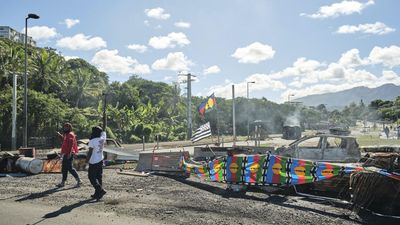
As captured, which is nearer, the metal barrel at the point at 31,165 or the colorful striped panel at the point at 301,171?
the colorful striped panel at the point at 301,171

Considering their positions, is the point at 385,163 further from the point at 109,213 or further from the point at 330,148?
the point at 109,213

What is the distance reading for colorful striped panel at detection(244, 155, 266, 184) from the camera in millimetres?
10316

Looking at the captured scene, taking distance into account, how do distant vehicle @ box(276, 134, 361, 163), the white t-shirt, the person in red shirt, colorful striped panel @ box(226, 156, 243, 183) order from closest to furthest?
the white t-shirt
colorful striped panel @ box(226, 156, 243, 183)
the person in red shirt
distant vehicle @ box(276, 134, 361, 163)

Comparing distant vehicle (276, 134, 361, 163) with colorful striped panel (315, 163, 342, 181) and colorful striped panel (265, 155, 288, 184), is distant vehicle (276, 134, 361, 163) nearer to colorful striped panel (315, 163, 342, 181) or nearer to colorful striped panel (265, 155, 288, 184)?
colorful striped panel (265, 155, 288, 184)

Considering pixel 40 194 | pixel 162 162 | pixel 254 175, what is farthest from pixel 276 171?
pixel 40 194

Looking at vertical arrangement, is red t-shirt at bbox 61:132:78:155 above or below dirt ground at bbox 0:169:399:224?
above

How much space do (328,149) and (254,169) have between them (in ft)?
13.2

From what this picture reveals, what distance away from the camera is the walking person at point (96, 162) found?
9.32 metres

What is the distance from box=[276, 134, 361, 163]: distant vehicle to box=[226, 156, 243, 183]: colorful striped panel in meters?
3.49

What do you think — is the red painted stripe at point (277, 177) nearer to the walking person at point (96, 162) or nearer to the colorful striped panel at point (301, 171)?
the colorful striped panel at point (301, 171)

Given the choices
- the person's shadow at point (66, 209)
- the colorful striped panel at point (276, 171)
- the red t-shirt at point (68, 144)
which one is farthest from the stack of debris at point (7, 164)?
the colorful striped panel at point (276, 171)

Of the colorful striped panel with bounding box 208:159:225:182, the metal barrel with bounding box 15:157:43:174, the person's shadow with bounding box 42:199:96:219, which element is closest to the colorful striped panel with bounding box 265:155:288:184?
the colorful striped panel with bounding box 208:159:225:182

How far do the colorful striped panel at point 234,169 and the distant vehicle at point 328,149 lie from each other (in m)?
3.49

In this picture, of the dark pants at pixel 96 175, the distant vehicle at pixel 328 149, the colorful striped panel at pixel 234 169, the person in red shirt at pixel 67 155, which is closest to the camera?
the dark pants at pixel 96 175
